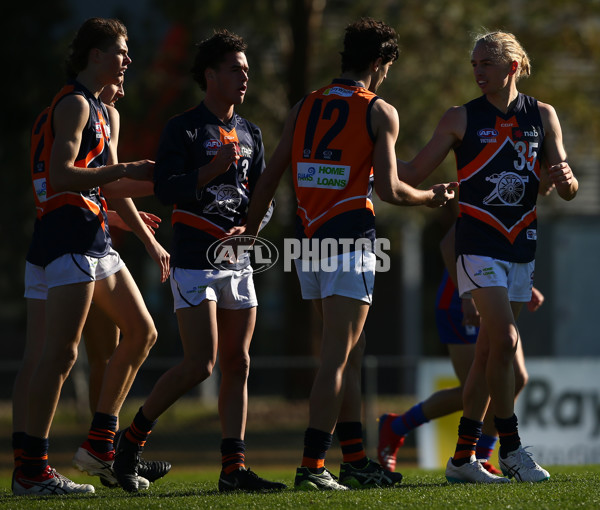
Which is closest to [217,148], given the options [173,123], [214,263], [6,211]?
[173,123]

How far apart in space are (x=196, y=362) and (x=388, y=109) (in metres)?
1.65

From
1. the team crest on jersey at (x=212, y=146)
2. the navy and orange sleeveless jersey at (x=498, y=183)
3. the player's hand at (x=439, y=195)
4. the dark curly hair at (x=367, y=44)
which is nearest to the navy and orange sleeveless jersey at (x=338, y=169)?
the dark curly hair at (x=367, y=44)

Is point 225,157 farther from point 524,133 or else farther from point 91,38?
point 524,133

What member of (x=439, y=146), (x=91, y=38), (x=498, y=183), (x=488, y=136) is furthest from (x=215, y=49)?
(x=498, y=183)

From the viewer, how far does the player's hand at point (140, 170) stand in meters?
5.15

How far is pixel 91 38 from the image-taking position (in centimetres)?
538

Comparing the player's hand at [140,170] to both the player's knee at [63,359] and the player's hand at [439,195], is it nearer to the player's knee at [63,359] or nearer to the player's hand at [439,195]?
the player's knee at [63,359]

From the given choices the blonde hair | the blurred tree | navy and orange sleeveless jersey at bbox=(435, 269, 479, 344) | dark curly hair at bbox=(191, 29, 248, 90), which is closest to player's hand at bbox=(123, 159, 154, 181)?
dark curly hair at bbox=(191, 29, 248, 90)

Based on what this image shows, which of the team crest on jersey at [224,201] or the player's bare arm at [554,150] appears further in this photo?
the player's bare arm at [554,150]

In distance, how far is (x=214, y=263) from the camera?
210 inches

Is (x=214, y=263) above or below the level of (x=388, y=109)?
below

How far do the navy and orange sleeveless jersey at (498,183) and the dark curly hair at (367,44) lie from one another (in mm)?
605

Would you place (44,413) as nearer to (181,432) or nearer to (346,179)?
(346,179)

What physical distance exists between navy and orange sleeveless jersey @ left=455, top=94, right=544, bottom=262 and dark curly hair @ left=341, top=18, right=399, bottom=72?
1.98 ft
